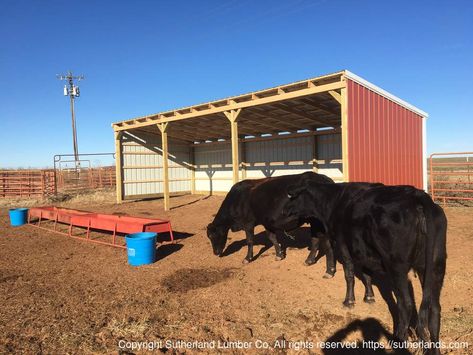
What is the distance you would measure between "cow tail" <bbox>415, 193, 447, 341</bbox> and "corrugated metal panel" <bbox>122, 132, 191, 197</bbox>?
630 inches

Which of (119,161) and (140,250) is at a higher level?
(119,161)

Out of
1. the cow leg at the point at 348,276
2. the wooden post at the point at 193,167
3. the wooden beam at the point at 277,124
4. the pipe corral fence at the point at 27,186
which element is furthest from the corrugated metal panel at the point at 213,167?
the cow leg at the point at 348,276

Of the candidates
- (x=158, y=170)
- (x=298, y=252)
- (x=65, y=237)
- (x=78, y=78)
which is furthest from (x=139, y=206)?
(x=78, y=78)

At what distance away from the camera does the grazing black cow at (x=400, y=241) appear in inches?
133

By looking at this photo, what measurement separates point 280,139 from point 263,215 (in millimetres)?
10131

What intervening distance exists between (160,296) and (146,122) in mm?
11444

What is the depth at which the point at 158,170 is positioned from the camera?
763 inches

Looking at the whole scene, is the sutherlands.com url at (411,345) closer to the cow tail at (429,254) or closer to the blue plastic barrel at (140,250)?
the cow tail at (429,254)

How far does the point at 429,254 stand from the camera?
11.1 ft

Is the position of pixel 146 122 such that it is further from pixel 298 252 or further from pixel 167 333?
pixel 167 333

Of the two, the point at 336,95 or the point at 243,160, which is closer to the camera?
the point at 336,95

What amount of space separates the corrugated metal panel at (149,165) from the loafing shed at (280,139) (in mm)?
Answer: 51

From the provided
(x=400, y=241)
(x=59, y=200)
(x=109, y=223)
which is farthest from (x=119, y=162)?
(x=400, y=241)

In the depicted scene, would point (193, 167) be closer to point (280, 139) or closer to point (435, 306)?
point (280, 139)
